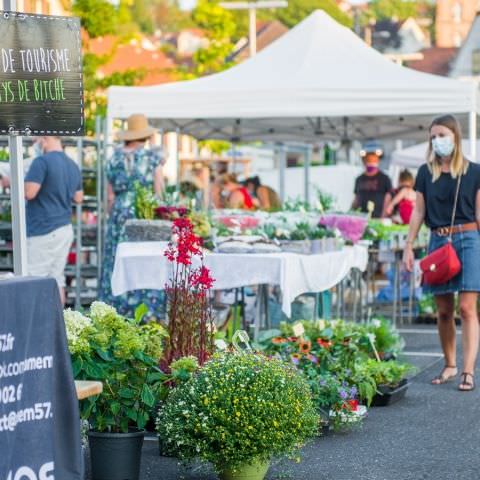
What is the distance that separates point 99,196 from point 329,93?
8.74 ft

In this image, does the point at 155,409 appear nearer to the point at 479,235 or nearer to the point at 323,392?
the point at 323,392

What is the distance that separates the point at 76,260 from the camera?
14062 mm

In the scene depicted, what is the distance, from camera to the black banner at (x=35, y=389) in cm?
→ 491

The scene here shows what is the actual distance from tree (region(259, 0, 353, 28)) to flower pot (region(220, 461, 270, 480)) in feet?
147

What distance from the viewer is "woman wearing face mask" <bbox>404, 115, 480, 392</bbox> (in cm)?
970

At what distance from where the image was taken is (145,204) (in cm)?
1117

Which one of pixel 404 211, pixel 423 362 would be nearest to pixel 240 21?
pixel 404 211

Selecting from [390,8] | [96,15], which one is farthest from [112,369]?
[390,8]

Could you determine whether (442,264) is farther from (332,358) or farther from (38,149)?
(38,149)

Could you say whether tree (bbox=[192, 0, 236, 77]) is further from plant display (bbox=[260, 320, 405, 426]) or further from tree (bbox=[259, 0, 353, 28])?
plant display (bbox=[260, 320, 405, 426])

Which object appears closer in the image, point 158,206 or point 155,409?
point 155,409

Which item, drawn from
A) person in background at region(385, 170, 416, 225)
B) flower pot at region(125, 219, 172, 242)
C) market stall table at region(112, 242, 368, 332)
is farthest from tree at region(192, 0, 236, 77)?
market stall table at region(112, 242, 368, 332)

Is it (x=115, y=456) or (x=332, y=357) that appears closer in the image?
(x=115, y=456)

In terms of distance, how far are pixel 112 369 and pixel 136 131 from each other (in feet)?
19.5
